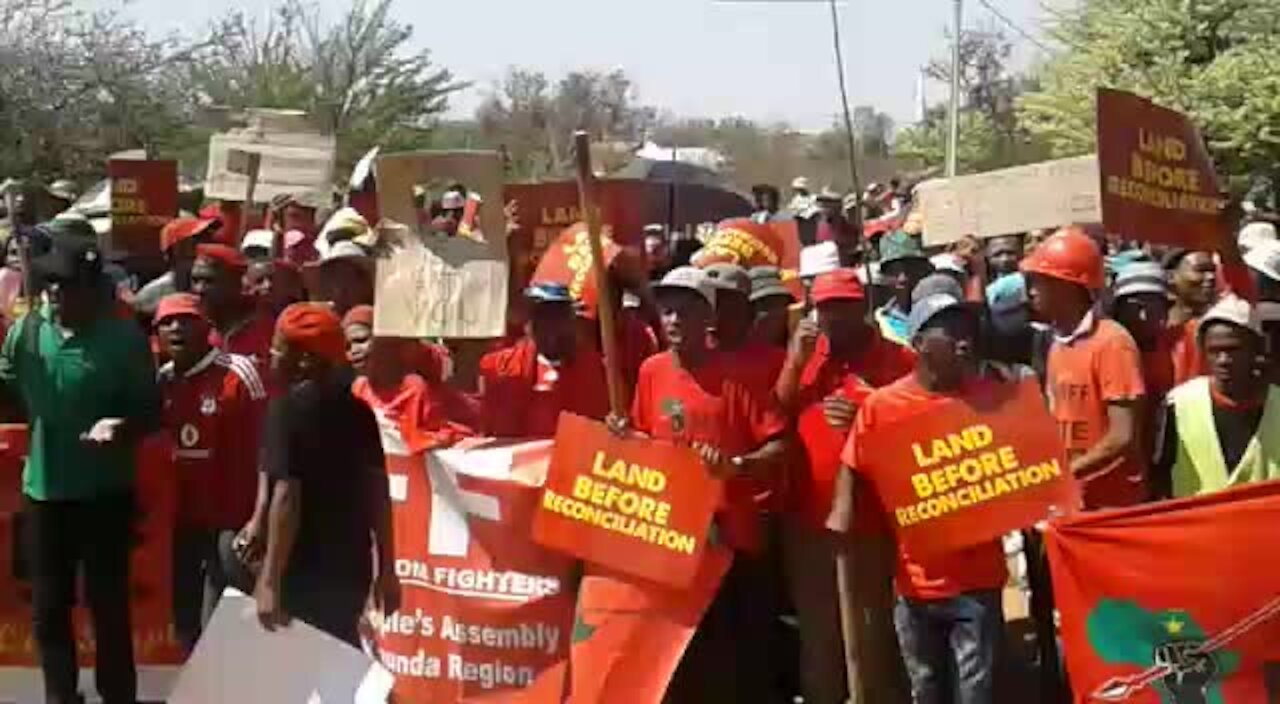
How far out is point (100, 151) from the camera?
28781 mm

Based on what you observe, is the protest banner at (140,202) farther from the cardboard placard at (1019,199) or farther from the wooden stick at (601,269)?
the wooden stick at (601,269)

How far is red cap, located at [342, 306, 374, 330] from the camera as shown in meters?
7.30

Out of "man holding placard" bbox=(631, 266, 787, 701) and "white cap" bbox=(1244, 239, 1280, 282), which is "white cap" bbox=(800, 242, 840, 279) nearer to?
"white cap" bbox=(1244, 239, 1280, 282)

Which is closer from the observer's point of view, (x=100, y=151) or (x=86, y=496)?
(x=86, y=496)

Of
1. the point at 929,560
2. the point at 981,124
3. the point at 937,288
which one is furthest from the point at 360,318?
the point at 981,124

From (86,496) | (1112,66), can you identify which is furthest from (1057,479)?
(1112,66)

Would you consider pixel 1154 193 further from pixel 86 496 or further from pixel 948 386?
pixel 86 496

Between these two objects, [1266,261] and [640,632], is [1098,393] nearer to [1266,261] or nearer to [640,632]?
[1266,261]

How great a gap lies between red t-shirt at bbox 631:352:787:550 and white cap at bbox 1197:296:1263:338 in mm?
1435

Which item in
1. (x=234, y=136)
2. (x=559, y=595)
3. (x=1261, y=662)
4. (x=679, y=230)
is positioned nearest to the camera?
(x=1261, y=662)

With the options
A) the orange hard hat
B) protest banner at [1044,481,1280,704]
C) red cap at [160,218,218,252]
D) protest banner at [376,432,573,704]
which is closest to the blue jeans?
protest banner at [1044,481,1280,704]

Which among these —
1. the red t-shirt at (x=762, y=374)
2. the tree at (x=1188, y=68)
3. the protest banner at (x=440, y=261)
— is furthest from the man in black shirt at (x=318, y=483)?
the tree at (x=1188, y=68)

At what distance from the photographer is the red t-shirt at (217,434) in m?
7.49

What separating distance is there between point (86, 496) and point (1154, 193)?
4044 mm
